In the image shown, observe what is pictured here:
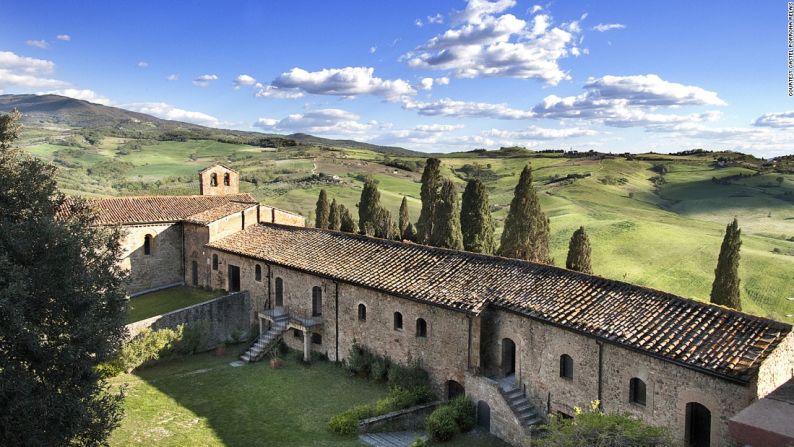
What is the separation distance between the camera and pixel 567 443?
39.6 feet

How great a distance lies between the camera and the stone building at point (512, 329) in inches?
624

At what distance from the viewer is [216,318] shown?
31141 millimetres

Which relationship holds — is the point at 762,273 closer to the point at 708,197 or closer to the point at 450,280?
the point at 450,280

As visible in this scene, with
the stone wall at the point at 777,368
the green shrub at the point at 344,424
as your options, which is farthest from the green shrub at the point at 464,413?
the stone wall at the point at 777,368

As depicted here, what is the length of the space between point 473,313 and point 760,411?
998 cm

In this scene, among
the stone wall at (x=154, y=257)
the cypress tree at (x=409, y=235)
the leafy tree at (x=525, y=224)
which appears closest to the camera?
the stone wall at (x=154, y=257)

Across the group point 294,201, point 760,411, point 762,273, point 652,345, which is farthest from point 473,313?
point 294,201

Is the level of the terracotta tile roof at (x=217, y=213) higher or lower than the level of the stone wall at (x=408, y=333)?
higher

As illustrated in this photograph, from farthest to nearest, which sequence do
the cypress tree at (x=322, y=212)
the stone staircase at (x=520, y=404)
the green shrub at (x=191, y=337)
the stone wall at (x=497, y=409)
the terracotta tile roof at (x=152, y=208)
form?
the cypress tree at (x=322, y=212)
the terracotta tile roof at (x=152, y=208)
the green shrub at (x=191, y=337)
the stone staircase at (x=520, y=404)
the stone wall at (x=497, y=409)

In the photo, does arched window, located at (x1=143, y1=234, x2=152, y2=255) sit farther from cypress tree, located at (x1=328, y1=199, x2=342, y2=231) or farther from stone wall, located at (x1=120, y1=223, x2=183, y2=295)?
cypress tree, located at (x1=328, y1=199, x2=342, y2=231)

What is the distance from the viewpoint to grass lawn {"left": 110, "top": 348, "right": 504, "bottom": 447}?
20203 mm

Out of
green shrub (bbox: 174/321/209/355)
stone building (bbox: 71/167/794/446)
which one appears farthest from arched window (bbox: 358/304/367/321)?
green shrub (bbox: 174/321/209/355)

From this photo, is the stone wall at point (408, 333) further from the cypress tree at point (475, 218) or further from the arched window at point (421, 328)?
the cypress tree at point (475, 218)

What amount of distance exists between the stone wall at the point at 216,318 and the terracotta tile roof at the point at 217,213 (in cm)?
619
